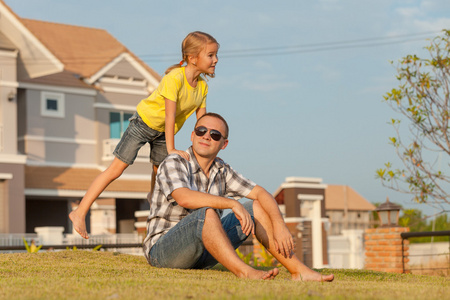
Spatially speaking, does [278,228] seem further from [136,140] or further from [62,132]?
[62,132]

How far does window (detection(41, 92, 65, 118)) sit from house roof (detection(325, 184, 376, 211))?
4692 centimetres

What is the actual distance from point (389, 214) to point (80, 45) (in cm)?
1870

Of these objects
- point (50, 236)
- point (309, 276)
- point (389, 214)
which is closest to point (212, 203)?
point (309, 276)

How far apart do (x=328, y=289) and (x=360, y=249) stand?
55.4ft

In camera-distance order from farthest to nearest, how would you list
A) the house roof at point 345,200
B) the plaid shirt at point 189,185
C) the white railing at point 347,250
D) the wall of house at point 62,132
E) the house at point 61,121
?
1. the house roof at point 345,200
2. the wall of house at point 62,132
3. the house at point 61,121
4. the white railing at point 347,250
5. the plaid shirt at point 189,185

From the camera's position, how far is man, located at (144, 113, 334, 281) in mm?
5199

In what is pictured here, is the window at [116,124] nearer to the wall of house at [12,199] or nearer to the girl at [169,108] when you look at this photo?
the wall of house at [12,199]

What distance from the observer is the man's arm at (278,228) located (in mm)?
5289

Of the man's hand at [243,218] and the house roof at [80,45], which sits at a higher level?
the house roof at [80,45]

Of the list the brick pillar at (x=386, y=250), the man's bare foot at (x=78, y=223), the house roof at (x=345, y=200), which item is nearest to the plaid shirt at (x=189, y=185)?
the man's bare foot at (x=78, y=223)

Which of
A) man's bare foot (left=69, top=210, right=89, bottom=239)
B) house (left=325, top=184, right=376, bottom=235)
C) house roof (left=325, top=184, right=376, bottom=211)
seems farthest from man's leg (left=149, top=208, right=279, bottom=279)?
house roof (left=325, top=184, right=376, bottom=211)

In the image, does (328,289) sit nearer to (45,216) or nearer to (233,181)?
(233,181)

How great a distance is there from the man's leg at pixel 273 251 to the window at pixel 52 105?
69.1 ft

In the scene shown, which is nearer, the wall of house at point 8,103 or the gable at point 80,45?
the wall of house at point 8,103
